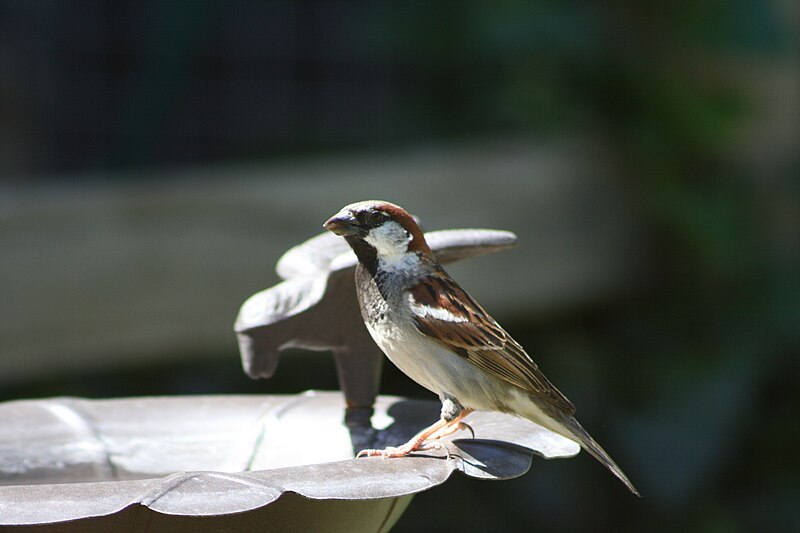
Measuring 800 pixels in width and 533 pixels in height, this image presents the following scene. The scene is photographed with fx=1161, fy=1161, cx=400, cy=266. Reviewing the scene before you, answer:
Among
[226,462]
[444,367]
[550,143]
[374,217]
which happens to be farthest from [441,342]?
[550,143]

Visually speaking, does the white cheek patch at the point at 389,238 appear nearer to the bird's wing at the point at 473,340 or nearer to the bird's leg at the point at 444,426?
the bird's wing at the point at 473,340

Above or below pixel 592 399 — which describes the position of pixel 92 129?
above

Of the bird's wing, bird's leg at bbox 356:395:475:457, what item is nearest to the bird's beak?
the bird's wing

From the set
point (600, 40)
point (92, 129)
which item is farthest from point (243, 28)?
point (600, 40)

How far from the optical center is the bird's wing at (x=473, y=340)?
212 centimetres

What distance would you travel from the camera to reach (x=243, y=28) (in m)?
5.76

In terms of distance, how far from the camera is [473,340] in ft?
6.98

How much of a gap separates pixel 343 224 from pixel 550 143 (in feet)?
11.4

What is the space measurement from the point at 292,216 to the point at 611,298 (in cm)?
166

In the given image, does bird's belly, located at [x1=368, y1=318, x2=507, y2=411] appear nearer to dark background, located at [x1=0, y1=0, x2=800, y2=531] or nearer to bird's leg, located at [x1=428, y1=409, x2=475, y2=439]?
bird's leg, located at [x1=428, y1=409, x2=475, y2=439]

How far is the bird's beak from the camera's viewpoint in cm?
204

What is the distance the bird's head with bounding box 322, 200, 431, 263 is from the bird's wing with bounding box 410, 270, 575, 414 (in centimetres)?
7

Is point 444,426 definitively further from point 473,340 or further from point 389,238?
point 389,238

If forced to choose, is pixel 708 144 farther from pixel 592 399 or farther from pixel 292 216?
pixel 292 216
